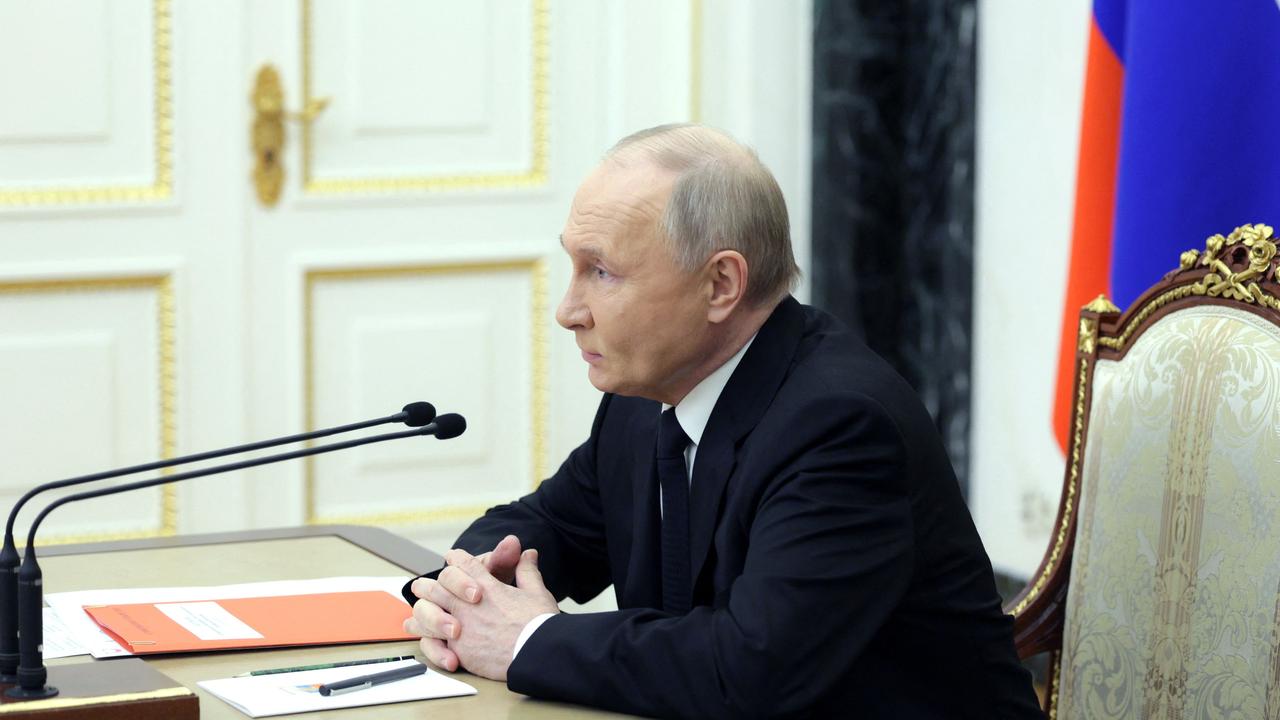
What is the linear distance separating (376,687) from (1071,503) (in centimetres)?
99

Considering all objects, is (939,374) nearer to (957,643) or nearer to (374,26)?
(374,26)

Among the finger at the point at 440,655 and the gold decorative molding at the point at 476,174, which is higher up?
the gold decorative molding at the point at 476,174

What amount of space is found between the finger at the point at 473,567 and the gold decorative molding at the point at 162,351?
220 centimetres

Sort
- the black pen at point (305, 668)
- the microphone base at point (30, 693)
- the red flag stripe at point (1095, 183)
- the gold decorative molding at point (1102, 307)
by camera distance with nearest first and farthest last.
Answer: the microphone base at point (30, 693) → the black pen at point (305, 668) → the gold decorative molding at point (1102, 307) → the red flag stripe at point (1095, 183)

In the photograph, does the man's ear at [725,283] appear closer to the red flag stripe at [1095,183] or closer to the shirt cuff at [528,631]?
the shirt cuff at [528,631]

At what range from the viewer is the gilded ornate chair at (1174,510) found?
6.24 feet

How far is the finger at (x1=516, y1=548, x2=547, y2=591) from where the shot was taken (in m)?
1.84

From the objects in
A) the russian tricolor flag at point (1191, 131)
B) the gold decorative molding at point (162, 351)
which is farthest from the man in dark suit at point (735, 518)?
the gold decorative molding at point (162, 351)

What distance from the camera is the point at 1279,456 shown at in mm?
1877

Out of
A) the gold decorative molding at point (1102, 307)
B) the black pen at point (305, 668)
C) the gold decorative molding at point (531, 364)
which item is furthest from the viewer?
the gold decorative molding at point (531, 364)

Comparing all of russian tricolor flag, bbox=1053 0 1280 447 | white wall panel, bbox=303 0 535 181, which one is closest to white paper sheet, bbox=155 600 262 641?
russian tricolor flag, bbox=1053 0 1280 447

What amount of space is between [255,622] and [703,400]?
0.54 m

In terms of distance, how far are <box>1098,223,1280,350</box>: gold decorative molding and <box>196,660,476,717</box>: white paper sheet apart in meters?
0.99

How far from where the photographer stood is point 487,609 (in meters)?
1.75
